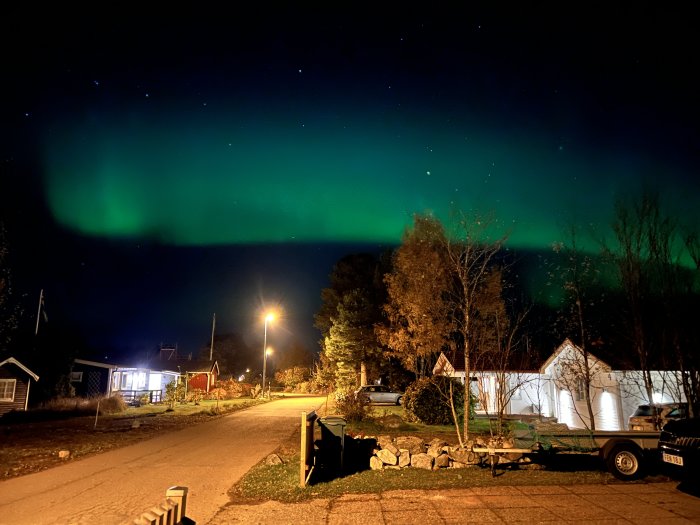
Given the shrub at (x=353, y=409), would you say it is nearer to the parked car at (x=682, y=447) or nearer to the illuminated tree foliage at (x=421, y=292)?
the illuminated tree foliage at (x=421, y=292)

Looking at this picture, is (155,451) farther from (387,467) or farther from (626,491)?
(626,491)

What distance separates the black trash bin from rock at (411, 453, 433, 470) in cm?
160

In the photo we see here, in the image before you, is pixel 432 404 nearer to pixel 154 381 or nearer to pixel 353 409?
pixel 353 409

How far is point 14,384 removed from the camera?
27.5 meters

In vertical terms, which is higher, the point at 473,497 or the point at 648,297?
the point at 648,297

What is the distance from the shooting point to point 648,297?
13758 mm

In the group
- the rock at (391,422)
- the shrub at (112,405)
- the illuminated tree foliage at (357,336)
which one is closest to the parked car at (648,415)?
the rock at (391,422)

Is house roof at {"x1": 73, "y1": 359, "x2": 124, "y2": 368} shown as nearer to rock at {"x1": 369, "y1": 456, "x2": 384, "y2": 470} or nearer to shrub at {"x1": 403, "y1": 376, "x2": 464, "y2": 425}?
shrub at {"x1": 403, "y1": 376, "x2": 464, "y2": 425}

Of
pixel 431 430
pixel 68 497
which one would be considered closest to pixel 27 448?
pixel 68 497

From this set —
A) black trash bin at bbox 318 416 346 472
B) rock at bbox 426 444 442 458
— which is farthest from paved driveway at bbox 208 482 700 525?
black trash bin at bbox 318 416 346 472

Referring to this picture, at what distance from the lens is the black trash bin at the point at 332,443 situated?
1031cm

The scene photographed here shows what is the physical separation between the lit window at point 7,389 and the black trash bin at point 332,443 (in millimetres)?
25529

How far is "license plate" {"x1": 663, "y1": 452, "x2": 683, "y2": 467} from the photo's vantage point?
28.0 ft

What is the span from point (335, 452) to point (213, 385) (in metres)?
43.3
